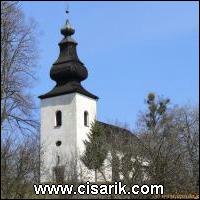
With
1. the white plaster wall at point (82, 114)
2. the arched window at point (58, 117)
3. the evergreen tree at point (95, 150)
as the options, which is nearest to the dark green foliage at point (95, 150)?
the evergreen tree at point (95, 150)

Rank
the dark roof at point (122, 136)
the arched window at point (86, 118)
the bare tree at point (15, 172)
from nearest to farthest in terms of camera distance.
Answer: the bare tree at point (15, 172) → the dark roof at point (122, 136) → the arched window at point (86, 118)

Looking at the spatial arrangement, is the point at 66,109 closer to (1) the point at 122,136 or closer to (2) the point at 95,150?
(2) the point at 95,150

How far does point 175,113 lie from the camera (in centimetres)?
4150

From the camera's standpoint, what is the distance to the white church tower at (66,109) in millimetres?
49062

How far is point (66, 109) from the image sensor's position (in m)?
50.6

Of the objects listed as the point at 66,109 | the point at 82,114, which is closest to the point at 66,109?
the point at 66,109

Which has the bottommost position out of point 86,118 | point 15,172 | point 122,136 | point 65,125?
point 15,172

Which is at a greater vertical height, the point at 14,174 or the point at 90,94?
the point at 90,94

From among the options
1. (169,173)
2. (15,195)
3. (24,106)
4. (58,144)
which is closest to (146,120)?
(58,144)

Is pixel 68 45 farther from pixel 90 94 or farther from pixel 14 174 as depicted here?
pixel 14 174

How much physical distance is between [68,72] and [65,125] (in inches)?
190

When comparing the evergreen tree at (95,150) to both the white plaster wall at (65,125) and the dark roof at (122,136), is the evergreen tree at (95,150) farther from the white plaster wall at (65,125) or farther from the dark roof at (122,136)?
the white plaster wall at (65,125)

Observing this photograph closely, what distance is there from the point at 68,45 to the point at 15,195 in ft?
126

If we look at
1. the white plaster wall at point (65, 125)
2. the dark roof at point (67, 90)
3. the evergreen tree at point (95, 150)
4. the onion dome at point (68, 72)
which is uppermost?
the onion dome at point (68, 72)
